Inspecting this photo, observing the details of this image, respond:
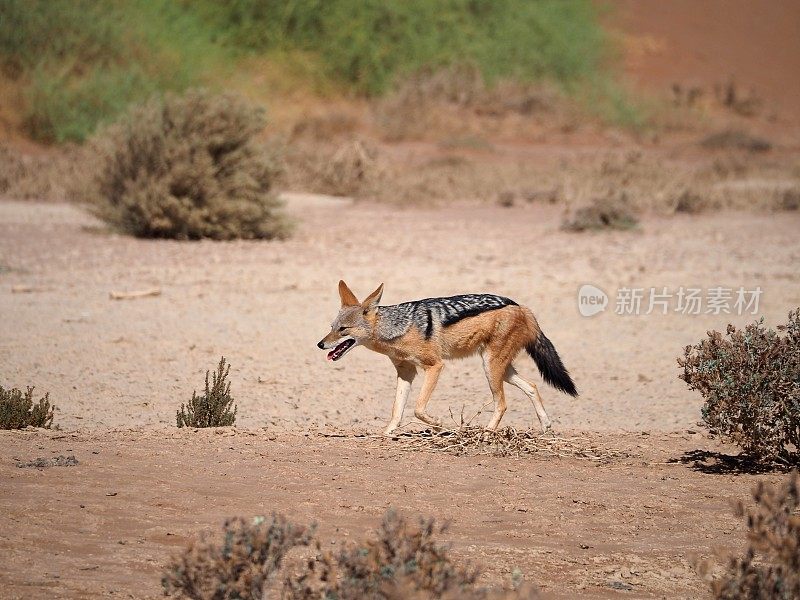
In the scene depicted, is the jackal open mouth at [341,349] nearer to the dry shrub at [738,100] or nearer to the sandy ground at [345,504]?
the sandy ground at [345,504]

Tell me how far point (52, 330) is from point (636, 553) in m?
7.42

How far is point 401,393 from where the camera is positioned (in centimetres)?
830

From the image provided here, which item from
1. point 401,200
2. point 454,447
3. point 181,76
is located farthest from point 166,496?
point 181,76

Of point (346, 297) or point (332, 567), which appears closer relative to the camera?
point (332, 567)

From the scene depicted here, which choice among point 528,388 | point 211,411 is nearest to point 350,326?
point 211,411

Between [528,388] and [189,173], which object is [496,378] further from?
[189,173]

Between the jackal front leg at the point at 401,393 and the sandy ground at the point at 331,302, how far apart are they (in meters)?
0.97

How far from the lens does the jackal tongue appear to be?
7.89 meters

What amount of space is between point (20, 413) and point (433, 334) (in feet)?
9.29

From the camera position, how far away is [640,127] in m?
36.7

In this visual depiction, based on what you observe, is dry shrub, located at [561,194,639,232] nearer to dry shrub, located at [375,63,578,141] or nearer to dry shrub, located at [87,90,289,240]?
dry shrub, located at [87,90,289,240]

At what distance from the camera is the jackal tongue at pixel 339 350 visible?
7.89 metres

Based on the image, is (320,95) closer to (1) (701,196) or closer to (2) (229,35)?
(2) (229,35)

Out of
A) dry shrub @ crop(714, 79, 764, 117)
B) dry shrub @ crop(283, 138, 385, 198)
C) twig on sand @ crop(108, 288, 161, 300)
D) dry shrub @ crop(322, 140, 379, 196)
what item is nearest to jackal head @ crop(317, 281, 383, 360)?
twig on sand @ crop(108, 288, 161, 300)
